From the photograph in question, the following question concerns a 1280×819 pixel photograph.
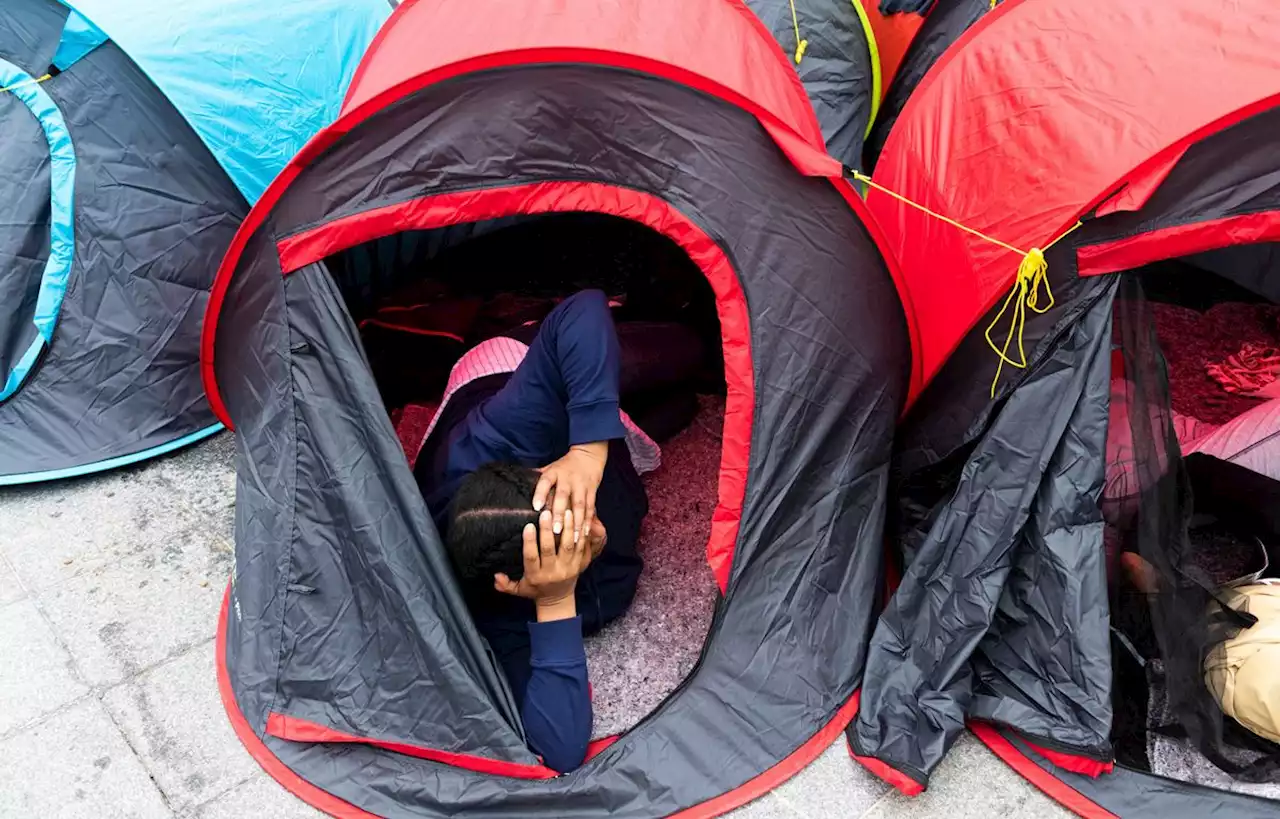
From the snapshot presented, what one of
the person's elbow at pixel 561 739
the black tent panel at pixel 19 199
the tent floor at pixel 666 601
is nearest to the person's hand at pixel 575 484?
the person's elbow at pixel 561 739

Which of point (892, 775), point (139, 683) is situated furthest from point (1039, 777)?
point (139, 683)

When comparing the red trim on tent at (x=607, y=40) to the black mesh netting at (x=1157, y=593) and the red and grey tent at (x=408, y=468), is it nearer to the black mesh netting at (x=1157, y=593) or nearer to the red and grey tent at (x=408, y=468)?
the red and grey tent at (x=408, y=468)

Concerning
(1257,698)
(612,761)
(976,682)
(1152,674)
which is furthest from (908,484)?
(612,761)

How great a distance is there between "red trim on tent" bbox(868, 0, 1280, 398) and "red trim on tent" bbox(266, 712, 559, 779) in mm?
1048

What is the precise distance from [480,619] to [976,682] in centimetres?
92

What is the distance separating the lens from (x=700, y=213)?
1688mm

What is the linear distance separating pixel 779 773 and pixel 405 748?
0.64 metres

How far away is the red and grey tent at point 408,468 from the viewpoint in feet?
5.36

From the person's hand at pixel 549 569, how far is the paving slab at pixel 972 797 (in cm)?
64

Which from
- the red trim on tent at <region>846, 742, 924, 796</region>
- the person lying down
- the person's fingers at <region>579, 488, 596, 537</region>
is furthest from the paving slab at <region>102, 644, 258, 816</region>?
the red trim on tent at <region>846, 742, 924, 796</region>

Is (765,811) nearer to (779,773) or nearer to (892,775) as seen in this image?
(779,773)

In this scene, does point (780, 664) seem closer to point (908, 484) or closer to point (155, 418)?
point (908, 484)

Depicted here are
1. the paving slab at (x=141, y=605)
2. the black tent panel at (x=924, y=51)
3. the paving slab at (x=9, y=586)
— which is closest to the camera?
the paving slab at (x=141, y=605)

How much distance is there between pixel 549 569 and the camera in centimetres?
158
